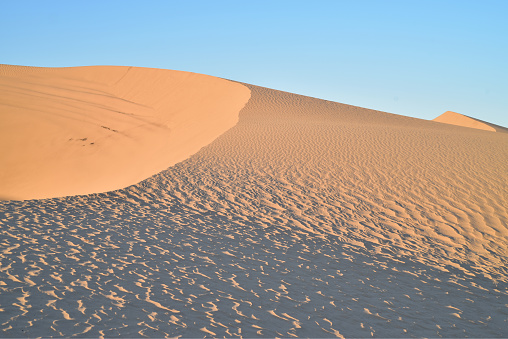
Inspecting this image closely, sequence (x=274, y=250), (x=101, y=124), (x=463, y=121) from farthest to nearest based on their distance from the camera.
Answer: (x=463, y=121), (x=101, y=124), (x=274, y=250)

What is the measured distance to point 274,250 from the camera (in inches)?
308

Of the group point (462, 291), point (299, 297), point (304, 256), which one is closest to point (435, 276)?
point (462, 291)

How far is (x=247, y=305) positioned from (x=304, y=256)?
2348 mm

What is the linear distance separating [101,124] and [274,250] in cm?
1739

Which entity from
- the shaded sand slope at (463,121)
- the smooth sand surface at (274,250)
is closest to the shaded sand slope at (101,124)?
the smooth sand surface at (274,250)

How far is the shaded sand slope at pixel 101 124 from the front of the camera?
15.8 m

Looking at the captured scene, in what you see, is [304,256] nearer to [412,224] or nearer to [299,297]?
[299,297]

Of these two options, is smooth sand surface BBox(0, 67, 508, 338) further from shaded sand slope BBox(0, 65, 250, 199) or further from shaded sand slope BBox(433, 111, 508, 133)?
shaded sand slope BBox(433, 111, 508, 133)

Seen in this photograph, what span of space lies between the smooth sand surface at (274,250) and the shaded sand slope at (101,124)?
12.0 ft

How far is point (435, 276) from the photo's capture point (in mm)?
7281

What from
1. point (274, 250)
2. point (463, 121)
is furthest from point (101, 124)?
point (463, 121)

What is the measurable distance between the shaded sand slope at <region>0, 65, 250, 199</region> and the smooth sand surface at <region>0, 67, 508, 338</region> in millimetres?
3644

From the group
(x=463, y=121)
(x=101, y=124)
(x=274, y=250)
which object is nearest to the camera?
(x=274, y=250)

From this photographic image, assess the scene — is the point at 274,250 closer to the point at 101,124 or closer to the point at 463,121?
the point at 101,124
